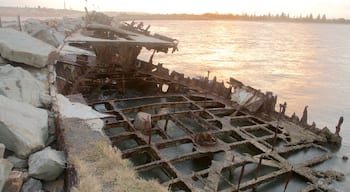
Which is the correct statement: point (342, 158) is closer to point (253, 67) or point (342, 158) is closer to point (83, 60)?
point (83, 60)

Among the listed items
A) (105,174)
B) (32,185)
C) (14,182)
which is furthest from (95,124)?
(14,182)

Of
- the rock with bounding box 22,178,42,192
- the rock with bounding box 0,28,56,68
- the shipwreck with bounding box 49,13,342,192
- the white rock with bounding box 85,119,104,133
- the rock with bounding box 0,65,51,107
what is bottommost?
the shipwreck with bounding box 49,13,342,192

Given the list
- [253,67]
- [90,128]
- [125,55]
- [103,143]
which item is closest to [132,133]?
[90,128]

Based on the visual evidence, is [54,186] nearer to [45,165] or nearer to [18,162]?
[45,165]

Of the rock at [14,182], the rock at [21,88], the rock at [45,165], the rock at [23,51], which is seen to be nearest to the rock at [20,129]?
the rock at [45,165]

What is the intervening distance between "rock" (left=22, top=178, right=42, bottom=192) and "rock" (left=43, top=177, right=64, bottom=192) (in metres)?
0.14

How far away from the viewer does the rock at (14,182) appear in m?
4.39

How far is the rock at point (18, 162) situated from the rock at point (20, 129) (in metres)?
0.07

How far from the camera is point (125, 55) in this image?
17109mm

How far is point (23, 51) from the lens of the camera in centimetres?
904

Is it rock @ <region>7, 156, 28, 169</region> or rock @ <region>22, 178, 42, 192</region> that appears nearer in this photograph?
rock @ <region>22, 178, 42, 192</region>

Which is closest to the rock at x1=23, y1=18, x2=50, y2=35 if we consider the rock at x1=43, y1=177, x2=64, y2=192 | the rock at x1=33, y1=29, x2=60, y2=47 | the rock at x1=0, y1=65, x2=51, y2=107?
the rock at x1=33, y1=29, x2=60, y2=47

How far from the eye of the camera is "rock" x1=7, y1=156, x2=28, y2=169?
4958 millimetres

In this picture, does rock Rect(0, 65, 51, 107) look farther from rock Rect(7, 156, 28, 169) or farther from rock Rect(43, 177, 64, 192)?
rock Rect(43, 177, 64, 192)
